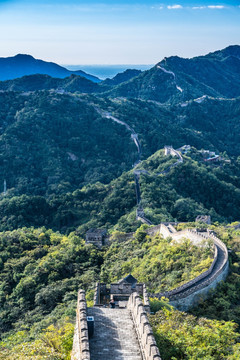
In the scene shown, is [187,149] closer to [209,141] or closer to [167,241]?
[209,141]

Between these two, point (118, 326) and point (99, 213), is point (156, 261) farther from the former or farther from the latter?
point (99, 213)

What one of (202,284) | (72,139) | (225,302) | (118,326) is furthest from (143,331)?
(72,139)

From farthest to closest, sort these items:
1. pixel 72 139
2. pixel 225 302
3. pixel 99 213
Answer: pixel 72 139 < pixel 99 213 < pixel 225 302

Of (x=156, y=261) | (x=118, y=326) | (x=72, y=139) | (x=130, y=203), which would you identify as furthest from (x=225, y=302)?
(x=72, y=139)

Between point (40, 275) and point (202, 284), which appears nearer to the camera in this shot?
point (202, 284)

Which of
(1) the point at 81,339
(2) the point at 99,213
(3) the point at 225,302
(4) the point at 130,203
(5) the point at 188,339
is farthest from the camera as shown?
(2) the point at 99,213

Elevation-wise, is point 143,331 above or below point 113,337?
above

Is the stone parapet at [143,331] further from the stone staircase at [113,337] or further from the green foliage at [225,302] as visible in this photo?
the green foliage at [225,302]

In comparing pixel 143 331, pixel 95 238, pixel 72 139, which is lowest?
pixel 95 238
